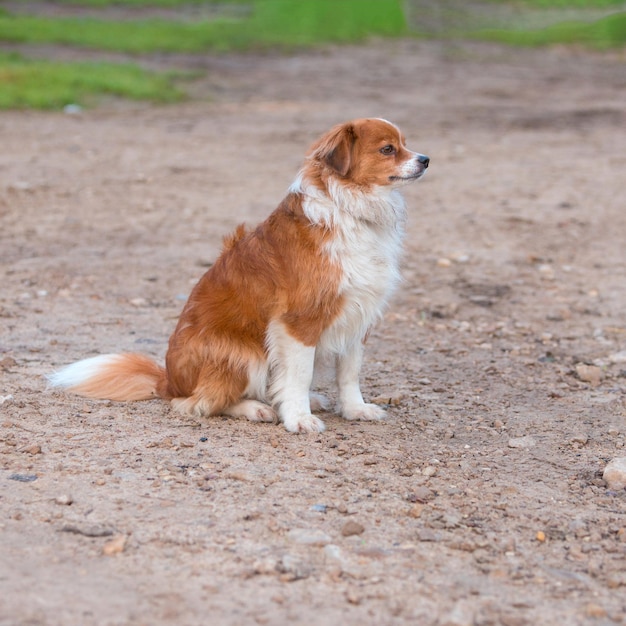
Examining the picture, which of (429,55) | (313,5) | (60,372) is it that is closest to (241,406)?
(60,372)

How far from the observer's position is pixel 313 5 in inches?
1191

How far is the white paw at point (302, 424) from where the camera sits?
213 inches

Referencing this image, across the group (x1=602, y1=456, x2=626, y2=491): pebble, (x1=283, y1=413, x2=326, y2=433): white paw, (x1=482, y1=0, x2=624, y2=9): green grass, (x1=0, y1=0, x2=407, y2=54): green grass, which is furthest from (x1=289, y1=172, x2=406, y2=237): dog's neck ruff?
(x1=482, y1=0, x2=624, y2=9): green grass

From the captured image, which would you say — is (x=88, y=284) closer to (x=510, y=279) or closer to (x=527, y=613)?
(x=510, y=279)

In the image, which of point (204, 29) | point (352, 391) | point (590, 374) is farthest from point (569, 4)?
point (352, 391)

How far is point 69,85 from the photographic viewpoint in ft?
54.0

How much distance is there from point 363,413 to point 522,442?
33.6 inches

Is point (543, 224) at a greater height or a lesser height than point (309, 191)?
lesser

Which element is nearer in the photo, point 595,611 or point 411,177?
point 595,611

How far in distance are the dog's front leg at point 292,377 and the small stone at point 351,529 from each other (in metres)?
1.19

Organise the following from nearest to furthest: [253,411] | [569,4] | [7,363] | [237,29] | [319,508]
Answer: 1. [319,508]
2. [253,411]
3. [7,363]
4. [237,29]
5. [569,4]

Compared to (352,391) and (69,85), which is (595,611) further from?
(69,85)

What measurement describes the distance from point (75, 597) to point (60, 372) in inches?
95.7

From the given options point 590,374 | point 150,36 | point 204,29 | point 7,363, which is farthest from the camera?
point 204,29
